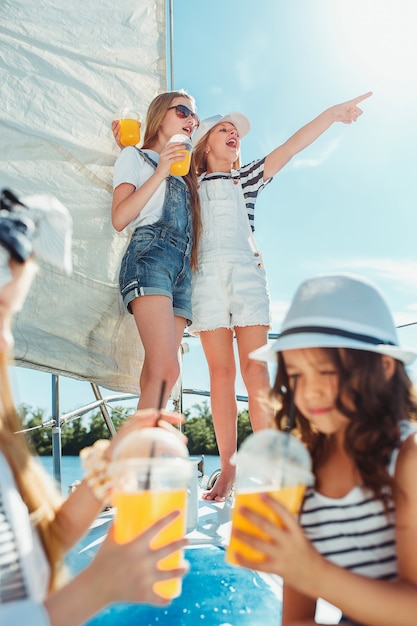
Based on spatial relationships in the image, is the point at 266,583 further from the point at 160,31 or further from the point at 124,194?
the point at 160,31

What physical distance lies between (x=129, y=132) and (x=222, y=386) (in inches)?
44.9

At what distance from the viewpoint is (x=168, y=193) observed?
2363 millimetres

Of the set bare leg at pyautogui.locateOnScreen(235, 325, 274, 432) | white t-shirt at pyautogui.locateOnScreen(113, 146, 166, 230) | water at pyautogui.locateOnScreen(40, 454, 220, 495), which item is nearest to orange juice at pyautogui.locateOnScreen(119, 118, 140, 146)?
Result: white t-shirt at pyautogui.locateOnScreen(113, 146, 166, 230)

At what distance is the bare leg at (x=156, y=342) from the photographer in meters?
2.03

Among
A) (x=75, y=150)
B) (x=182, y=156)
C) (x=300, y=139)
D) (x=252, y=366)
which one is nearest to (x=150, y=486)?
(x=182, y=156)

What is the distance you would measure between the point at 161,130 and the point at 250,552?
6.74 feet

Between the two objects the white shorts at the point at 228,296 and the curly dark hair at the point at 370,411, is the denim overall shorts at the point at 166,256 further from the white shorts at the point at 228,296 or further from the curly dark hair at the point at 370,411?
the curly dark hair at the point at 370,411

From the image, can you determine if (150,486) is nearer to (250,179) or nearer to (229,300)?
(229,300)

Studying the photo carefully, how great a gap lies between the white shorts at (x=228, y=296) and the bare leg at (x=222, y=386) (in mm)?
66

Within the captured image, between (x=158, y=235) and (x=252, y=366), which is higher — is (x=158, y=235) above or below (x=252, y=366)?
above

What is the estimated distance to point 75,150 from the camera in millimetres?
2414

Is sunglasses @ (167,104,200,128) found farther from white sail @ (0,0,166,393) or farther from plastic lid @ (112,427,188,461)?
plastic lid @ (112,427,188,461)

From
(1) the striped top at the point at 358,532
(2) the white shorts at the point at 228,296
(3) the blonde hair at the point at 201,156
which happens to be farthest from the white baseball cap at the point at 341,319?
(3) the blonde hair at the point at 201,156

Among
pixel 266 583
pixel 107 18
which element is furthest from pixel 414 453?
pixel 107 18
